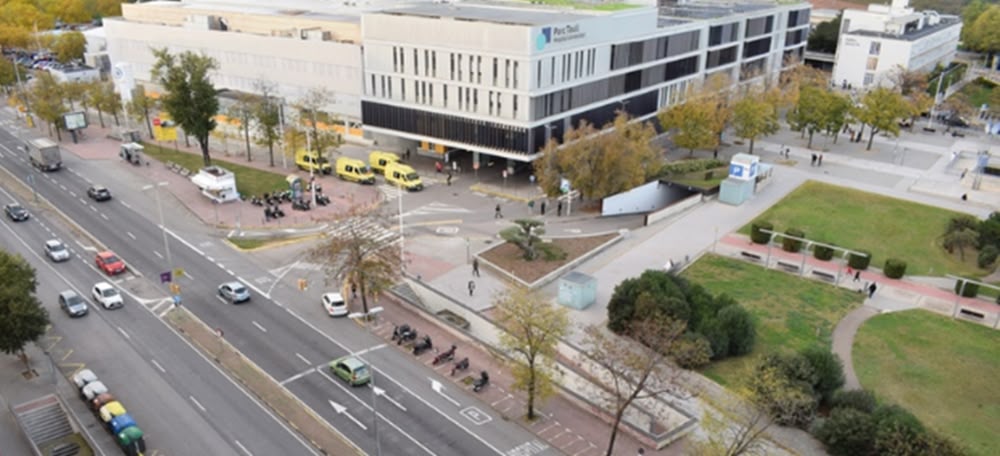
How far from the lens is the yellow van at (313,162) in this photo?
80.6 metres

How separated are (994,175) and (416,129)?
2542 inches

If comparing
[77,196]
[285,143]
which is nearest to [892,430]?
[285,143]

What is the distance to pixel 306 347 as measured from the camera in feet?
156

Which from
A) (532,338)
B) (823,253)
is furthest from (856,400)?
(823,253)

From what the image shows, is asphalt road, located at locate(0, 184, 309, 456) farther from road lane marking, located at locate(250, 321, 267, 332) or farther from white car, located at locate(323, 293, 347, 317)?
white car, located at locate(323, 293, 347, 317)

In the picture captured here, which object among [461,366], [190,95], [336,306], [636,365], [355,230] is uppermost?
[190,95]

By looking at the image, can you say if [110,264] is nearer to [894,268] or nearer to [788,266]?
[788,266]

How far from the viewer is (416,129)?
82.2 m

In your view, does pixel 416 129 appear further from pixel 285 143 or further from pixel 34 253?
pixel 34 253

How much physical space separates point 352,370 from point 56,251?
31916 millimetres

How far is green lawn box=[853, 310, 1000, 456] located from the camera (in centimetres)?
3969

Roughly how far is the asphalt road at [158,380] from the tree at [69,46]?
92759 mm

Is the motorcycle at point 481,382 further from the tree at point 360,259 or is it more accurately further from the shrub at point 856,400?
the shrub at point 856,400

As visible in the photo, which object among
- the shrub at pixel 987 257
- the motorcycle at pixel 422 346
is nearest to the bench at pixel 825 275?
the shrub at pixel 987 257
